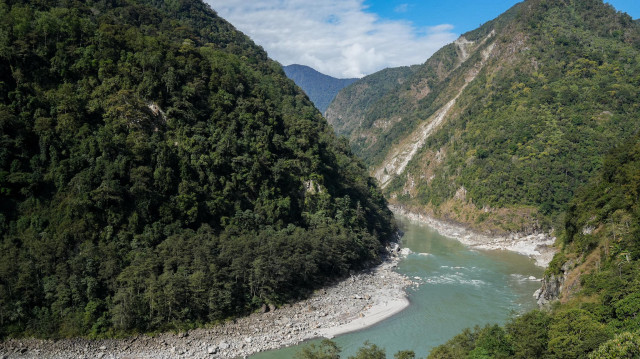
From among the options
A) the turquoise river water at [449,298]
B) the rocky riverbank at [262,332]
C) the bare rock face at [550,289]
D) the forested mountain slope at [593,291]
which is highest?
the forested mountain slope at [593,291]

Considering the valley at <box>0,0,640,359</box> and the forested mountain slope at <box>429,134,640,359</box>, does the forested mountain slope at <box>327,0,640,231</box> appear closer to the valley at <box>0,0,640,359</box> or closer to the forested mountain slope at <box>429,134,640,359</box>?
the valley at <box>0,0,640,359</box>

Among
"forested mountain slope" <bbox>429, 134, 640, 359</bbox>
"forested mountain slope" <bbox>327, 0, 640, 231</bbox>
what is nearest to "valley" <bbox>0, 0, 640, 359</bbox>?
"forested mountain slope" <bbox>429, 134, 640, 359</bbox>

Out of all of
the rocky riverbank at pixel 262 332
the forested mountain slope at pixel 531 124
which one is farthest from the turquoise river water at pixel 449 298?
the forested mountain slope at pixel 531 124

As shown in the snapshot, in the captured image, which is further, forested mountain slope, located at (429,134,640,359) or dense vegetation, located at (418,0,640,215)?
dense vegetation, located at (418,0,640,215)

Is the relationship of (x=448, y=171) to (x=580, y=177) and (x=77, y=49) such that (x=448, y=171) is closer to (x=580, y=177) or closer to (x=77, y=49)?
(x=580, y=177)

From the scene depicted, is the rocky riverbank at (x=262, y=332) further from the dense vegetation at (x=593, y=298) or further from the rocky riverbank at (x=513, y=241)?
the rocky riverbank at (x=513, y=241)

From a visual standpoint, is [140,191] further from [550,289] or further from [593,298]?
[550,289]

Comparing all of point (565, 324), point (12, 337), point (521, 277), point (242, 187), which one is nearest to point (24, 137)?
point (12, 337)
